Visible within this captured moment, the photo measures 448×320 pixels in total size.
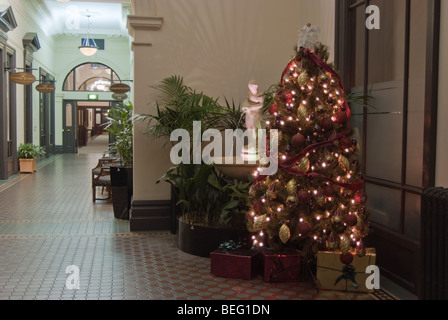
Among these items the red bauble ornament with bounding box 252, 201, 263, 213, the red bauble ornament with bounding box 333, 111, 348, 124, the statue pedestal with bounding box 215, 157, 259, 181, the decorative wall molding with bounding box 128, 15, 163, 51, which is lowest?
the red bauble ornament with bounding box 252, 201, 263, 213

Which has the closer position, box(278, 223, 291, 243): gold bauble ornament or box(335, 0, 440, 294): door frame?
box(335, 0, 440, 294): door frame

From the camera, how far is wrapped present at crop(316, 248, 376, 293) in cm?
509

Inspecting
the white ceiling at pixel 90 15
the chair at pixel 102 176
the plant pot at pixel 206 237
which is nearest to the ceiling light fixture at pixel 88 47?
the white ceiling at pixel 90 15

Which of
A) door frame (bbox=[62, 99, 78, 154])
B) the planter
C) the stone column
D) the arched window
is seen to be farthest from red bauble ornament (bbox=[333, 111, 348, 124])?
door frame (bbox=[62, 99, 78, 154])

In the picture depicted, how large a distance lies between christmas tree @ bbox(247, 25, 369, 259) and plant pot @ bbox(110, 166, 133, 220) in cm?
398

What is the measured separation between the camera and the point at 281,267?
5402 millimetres

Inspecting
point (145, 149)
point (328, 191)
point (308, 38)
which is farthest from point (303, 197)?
point (145, 149)

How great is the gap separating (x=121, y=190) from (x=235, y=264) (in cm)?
379

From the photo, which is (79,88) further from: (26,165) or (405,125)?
(405,125)

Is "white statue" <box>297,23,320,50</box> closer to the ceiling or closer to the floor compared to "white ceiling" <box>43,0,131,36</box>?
closer to the floor

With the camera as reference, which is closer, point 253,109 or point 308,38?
point 308,38

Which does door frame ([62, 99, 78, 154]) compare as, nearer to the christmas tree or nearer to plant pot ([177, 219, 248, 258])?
plant pot ([177, 219, 248, 258])

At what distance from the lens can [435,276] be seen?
396 centimetres
